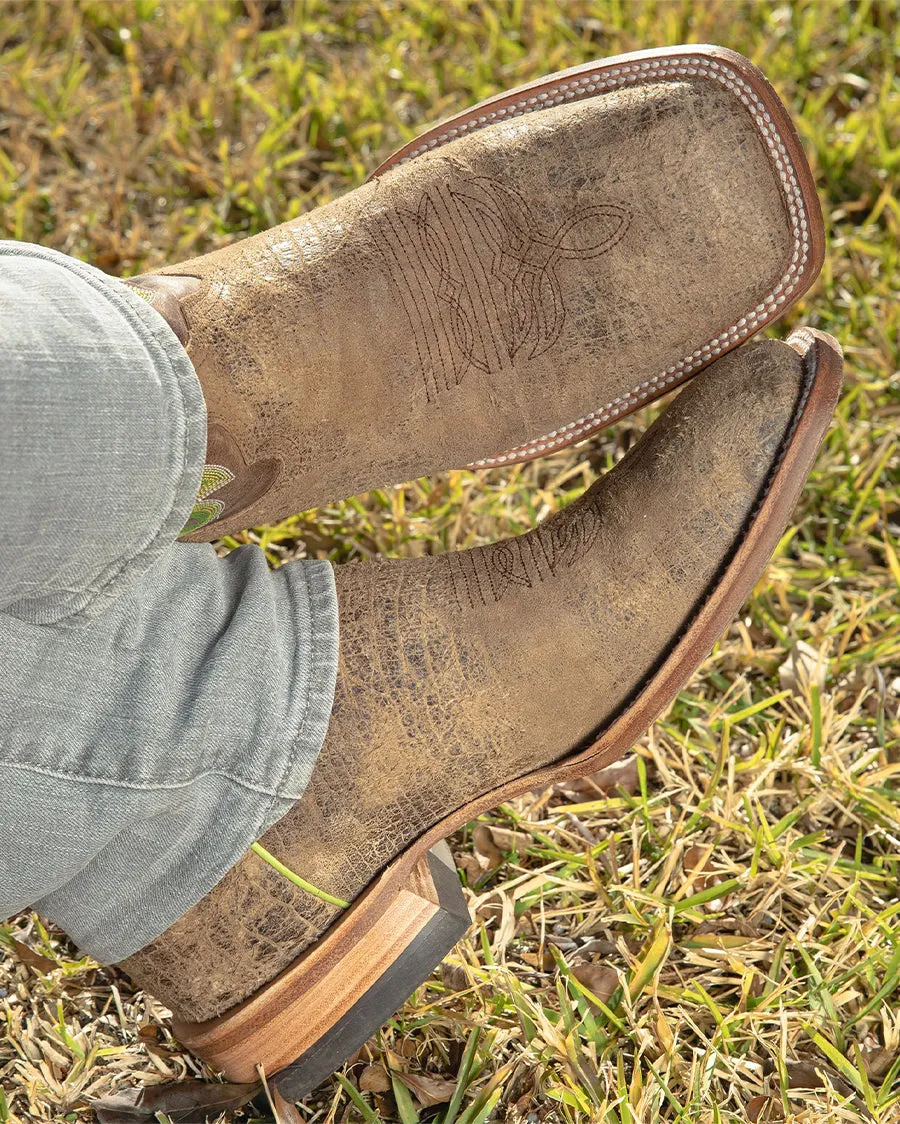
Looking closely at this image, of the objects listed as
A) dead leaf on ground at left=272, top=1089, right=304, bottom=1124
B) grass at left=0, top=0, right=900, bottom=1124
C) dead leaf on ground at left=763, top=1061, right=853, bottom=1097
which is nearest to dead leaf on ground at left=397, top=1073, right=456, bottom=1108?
grass at left=0, top=0, right=900, bottom=1124

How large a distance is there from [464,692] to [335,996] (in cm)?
30

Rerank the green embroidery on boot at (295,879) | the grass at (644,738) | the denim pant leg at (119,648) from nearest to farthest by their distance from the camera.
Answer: the denim pant leg at (119,648) < the green embroidery on boot at (295,879) < the grass at (644,738)

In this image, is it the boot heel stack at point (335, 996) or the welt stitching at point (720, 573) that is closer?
the boot heel stack at point (335, 996)

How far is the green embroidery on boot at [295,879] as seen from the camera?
994 mm

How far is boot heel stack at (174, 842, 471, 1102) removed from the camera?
40.2 inches

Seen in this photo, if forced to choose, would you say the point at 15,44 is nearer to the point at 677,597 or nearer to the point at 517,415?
the point at 517,415

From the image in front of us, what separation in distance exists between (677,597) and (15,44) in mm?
1771

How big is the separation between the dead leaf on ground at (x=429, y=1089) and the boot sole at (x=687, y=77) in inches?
25.7

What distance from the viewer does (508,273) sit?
46.8 inches

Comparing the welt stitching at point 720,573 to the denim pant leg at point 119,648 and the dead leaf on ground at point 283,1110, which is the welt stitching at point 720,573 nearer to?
the denim pant leg at point 119,648

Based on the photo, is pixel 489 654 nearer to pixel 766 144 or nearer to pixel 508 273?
pixel 508 273

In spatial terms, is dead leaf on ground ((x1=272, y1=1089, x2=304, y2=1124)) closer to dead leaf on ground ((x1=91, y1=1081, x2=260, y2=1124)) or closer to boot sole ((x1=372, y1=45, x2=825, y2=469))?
dead leaf on ground ((x1=91, y1=1081, x2=260, y2=1124))

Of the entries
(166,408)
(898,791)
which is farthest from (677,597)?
(166,408)

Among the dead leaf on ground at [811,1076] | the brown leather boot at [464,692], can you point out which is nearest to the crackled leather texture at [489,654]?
the brown leather boot at [464,692]
